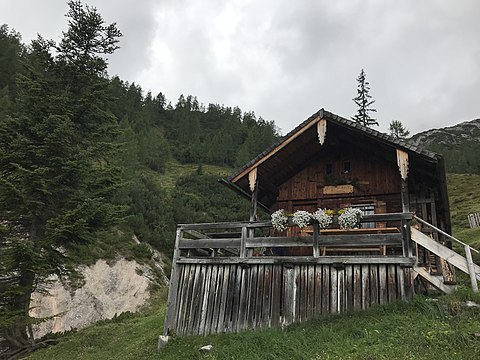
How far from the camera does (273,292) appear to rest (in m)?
11.0

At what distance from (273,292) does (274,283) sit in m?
0.26

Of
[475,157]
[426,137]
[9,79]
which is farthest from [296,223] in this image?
[426,137]

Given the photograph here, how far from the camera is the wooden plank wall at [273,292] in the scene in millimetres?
9812

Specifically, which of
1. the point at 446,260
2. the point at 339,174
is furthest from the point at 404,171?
the point at 339,174

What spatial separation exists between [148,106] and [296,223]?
249 ft

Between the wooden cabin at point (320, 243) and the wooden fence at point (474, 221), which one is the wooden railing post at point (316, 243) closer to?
the wooden cabin at point (320, 243)

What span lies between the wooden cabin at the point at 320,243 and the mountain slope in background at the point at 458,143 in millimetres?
71902

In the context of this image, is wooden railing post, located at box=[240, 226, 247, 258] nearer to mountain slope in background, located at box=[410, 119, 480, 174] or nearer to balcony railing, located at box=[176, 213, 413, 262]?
balcony railing, located at box=[176, 213, 413, 262]

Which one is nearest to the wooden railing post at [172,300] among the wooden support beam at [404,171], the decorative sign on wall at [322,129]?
the decorative sign on wall at [322,129]

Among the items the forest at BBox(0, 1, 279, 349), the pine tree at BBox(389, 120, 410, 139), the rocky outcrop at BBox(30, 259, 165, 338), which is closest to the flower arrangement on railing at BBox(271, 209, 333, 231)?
the forest at BBox(0, 1, 279, 349)

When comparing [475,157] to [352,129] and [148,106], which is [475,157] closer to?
[148,106]

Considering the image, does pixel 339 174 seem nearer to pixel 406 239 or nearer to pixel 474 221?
pixel 406 239

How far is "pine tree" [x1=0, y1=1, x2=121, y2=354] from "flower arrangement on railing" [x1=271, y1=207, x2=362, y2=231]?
9.07m

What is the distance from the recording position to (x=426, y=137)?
165 metres
